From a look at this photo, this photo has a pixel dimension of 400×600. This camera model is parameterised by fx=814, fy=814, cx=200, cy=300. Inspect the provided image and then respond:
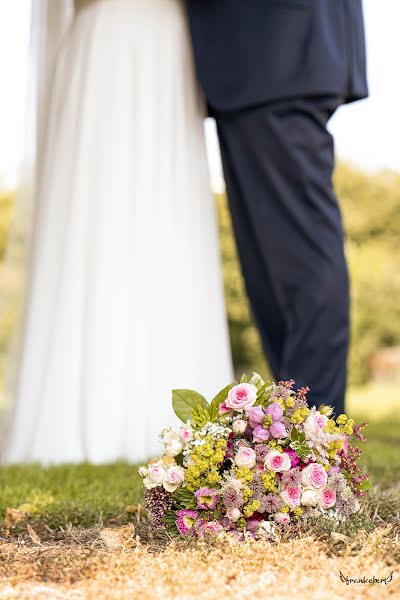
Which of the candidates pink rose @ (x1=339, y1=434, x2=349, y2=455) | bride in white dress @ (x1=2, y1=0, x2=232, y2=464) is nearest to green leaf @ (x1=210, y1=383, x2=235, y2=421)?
pink rose @ (x1=339, y1=434, x2=349, y2=455)

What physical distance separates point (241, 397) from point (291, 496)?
6.7 inches

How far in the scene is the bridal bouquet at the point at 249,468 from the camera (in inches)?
49.1

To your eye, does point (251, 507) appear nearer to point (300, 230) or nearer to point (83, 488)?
point (83, 488)

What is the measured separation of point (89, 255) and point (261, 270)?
0.51m

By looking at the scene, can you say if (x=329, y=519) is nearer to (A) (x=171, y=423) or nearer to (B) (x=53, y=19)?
(A) (x=171, y=423)

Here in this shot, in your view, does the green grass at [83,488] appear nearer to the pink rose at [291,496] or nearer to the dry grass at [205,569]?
the dry grass at [205,569]

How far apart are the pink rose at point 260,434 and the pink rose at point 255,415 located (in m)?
0.01

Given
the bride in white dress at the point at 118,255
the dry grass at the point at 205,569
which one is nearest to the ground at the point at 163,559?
the dry grass at the point at 205,569

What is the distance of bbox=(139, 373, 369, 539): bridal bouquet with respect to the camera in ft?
4.09

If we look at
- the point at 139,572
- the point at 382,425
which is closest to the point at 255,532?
the point at 139,572

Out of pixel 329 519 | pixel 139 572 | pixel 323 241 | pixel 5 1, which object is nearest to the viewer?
pixel 139 572

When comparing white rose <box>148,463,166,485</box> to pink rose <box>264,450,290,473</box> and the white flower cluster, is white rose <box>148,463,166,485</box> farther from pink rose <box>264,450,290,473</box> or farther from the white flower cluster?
pink rose <box>264,450,290,473</box>

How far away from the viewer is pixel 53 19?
273 centimetres

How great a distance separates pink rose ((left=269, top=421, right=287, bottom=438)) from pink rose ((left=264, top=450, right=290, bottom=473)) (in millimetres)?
29
